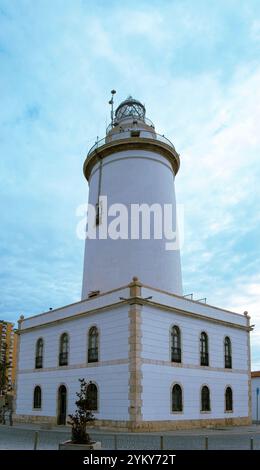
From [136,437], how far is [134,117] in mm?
23490

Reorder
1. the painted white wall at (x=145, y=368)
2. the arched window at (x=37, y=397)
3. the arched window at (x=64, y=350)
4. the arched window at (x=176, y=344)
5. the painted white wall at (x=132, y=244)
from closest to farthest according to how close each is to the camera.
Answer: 1. the painted white wall at (x=145, y=368)
2. the arched window at (x=176, y=344)
3. the arched window at (x=64, y=350)
4. the painted white wall at (x=132, y=244)
5. the arched window at (x=37, y=397)

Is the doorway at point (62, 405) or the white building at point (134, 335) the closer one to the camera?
the white building at point (134, 335)

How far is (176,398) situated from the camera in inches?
1017

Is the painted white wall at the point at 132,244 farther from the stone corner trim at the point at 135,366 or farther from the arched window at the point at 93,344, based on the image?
the stone corner trim at the point at 135,366

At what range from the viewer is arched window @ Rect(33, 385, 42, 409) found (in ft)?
101

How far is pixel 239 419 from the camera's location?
101 ft

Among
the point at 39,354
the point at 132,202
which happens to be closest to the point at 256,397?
the point at 39,354

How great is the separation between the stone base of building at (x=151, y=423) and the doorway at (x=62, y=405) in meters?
0.42

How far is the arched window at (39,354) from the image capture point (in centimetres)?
3164

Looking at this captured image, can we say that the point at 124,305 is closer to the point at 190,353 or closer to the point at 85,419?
the point at 190,353

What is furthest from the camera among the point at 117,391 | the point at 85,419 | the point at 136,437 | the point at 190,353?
the point at 190,353

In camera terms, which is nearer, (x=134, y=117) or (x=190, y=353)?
(x=190, y=353)

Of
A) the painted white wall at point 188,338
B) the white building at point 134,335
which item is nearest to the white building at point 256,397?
the white building at point 134,335

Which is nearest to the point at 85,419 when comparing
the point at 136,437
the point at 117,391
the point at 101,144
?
the point at 136,437
